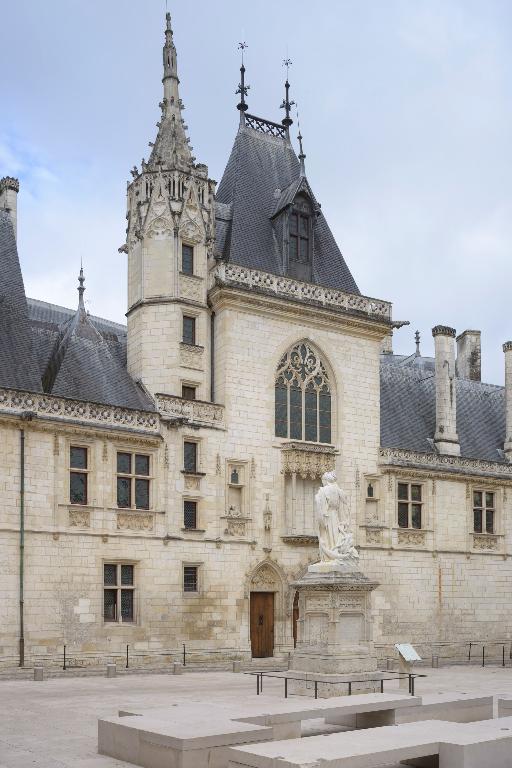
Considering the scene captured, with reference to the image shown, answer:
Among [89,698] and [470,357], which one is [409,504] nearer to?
[470,357]

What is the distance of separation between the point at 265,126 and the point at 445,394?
11.8 meters

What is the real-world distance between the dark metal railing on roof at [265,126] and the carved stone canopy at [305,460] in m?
12.5

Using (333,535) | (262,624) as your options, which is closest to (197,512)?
(262,624)

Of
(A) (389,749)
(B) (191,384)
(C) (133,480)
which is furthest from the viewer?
(B) (191,384)

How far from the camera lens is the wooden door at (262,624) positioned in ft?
93.1

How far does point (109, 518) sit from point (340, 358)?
32.2 feet

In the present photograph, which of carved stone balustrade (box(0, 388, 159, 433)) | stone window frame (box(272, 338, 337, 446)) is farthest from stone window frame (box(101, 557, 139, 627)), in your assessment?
stone window frame (box(272, 338, 337, 446))

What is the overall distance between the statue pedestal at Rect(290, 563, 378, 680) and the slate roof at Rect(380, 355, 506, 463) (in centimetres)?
1439

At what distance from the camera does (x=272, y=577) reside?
28844mm

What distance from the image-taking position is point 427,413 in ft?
117

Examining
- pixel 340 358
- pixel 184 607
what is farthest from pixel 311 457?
pixel 184 607

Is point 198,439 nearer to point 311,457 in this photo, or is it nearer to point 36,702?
point 311,457

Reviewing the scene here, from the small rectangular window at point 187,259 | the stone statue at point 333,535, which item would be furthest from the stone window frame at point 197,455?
the stone statue at point 333,535

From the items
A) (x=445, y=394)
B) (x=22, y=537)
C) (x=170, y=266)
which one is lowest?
(x=22, y=537)
